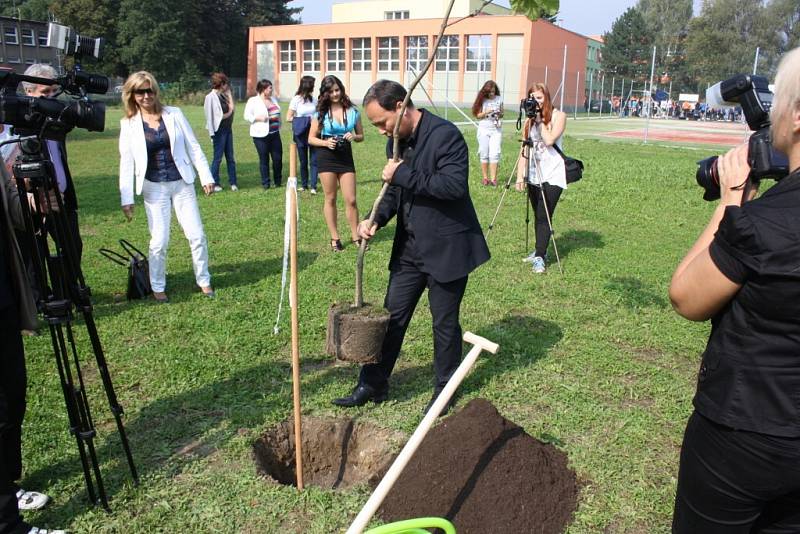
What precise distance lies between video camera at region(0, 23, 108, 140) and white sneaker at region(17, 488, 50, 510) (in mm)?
1772

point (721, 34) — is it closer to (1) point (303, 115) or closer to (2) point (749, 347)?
(1) point (303, 115)

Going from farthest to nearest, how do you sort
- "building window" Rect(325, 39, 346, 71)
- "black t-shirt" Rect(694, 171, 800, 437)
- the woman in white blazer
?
"building window" Rect(325, 39, 346, 71) → the woman in white blazer → "black t-shirt" Rect(694, 171, 800, 437)

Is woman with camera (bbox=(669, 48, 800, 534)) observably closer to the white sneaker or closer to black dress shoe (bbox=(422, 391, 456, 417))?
black dress shoe (bbox=(422, 391, 456, 417))

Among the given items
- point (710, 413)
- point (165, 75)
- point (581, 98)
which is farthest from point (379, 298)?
point (165, 75)

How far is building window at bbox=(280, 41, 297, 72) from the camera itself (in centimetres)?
5588

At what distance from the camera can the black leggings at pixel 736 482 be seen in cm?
169

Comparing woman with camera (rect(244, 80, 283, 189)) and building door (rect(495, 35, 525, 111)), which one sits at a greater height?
building door (rect(495, 35, 525, 111))

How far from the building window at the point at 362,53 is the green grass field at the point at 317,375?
150 feet

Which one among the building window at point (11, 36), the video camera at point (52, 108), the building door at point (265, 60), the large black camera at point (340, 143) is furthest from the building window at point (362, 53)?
the video camera at point (52, 108)

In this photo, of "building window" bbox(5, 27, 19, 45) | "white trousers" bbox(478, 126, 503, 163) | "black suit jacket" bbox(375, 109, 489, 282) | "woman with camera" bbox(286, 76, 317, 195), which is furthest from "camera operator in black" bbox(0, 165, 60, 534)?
"building window" bbox(5, 27, 19, 45)

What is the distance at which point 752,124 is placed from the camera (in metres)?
2.08

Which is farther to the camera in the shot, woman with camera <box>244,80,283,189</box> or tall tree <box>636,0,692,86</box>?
tall tree <box>636,0,692,86</box>

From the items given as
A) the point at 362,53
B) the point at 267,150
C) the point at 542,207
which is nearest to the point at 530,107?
the point at 542,207

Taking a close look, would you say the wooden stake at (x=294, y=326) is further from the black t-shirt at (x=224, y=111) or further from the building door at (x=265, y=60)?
the building door at (x=265, y=60)
